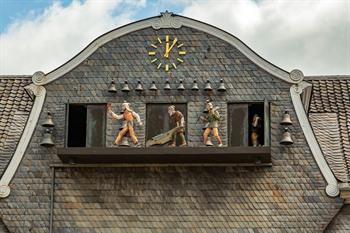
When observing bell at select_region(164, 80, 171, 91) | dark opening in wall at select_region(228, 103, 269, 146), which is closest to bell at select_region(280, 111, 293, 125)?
dark opening in wall at select_region(228, 103, 269, 146)

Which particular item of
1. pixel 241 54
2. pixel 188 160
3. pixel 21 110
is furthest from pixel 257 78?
pixel 21 110

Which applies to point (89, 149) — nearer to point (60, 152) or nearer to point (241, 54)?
point (60, 152)

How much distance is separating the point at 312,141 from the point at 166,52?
5.58 metres

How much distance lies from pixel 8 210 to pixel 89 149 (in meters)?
3.22

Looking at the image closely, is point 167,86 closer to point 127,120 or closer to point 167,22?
point 127,120

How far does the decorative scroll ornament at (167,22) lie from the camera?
3366 cm

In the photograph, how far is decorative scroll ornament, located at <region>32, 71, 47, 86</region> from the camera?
109ft

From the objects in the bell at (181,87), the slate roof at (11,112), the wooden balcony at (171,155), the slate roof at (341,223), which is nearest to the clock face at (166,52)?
the bell at (181,87)

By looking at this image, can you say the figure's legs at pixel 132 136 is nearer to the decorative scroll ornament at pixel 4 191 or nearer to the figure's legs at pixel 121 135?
the figure's legs at pixel 121 135

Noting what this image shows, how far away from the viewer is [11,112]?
1435 inches

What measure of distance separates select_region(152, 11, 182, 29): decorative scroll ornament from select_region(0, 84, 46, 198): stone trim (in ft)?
Result: 14.1

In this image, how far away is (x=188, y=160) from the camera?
105 feet

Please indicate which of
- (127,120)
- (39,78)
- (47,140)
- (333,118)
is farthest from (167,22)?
(333,118)

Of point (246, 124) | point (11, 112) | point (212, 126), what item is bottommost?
point (212, 126)
